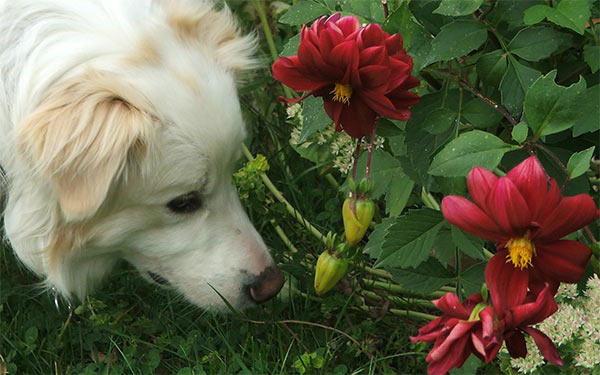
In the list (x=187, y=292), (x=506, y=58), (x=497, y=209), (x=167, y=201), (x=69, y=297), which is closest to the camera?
(x=497, y=209)

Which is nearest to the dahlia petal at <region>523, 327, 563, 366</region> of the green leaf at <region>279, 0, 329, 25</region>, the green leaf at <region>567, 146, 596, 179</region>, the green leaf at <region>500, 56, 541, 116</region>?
the green leaf at <region>567, 146, 596, 179</region>

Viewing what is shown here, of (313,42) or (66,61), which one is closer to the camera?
(313,42)

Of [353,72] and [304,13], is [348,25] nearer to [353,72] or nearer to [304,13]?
[353,72]

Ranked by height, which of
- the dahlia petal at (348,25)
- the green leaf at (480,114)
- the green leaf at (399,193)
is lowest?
the green leaf at (399,193)

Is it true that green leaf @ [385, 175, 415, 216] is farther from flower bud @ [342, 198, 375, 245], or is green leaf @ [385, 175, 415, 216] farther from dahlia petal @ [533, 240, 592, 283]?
dahlia petal @ [533, 240, 592, 283]

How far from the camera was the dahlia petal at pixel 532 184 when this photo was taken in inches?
38.9

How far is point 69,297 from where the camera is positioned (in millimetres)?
2379

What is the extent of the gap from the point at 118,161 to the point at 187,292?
21.2 inches

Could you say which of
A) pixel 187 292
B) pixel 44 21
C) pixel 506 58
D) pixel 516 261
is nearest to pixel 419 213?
pixel 506 58

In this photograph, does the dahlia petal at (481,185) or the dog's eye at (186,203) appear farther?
the dog's eye at (186,203)

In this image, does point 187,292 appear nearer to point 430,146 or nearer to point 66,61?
point 66,61

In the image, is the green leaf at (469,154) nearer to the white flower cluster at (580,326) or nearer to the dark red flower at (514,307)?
the dark red flower at (514,307)

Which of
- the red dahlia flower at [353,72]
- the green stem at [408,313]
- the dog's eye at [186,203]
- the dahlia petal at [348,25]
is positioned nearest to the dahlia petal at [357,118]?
the red dahlia flower at [353,72]

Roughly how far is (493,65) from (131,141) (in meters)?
0.84
